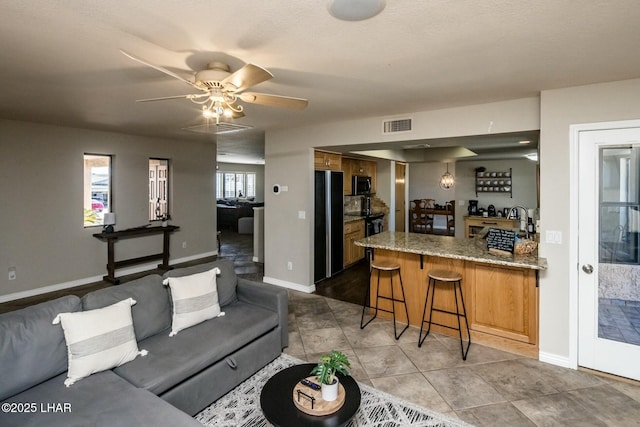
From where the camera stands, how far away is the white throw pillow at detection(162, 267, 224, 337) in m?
2.66

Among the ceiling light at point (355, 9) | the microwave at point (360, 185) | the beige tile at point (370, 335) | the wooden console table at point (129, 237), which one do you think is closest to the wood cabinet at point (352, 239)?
the microwave at point (360, 185)

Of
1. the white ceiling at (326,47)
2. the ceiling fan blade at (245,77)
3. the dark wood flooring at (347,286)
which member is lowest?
the dark wood flooring at (347,286)

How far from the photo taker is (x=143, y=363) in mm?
2180

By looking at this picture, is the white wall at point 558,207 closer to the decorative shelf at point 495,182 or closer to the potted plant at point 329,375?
the potted plant at point 329,375

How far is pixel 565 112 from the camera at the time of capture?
2957 mm

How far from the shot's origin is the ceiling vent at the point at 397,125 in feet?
13.1

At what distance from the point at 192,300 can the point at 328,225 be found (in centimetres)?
300

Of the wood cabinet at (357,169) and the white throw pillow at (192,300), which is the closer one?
the white throw pillow at (192,300)

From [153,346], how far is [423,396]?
6.66ft

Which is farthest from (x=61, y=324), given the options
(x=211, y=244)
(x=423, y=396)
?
(x=211, y=244)

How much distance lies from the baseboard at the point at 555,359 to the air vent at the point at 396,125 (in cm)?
268

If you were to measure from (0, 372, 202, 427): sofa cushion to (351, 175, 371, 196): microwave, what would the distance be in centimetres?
519

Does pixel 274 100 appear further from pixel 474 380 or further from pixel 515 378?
pixel 515 378

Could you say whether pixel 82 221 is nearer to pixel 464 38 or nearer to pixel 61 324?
pixel 61 324
